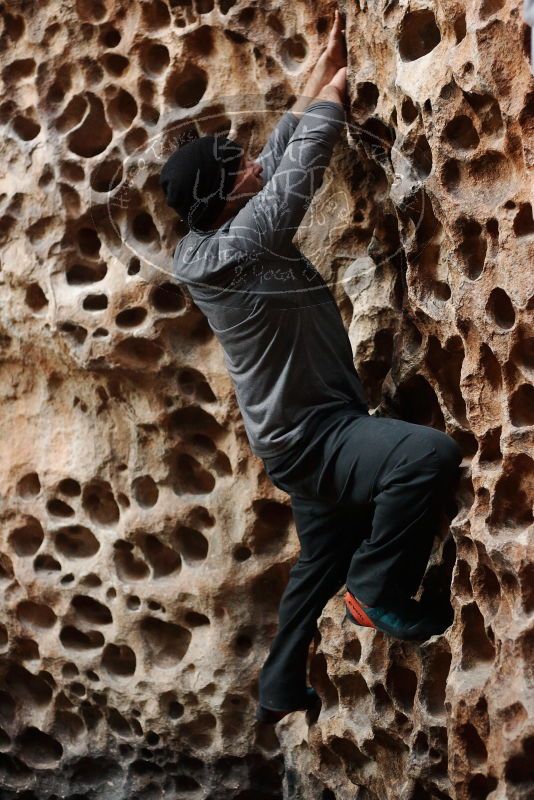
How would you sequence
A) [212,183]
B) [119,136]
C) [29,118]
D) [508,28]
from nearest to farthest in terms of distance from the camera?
1. [508,28]
2. [212,183]
3. [119,136]
4. [29,118]

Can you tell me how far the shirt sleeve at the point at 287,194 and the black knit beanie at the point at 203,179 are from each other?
0.09 metres

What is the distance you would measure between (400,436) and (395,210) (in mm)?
641

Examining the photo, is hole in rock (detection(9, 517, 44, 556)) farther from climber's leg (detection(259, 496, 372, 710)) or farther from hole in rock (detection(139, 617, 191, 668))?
climber's leg (detection(259, 496, 372, 710))

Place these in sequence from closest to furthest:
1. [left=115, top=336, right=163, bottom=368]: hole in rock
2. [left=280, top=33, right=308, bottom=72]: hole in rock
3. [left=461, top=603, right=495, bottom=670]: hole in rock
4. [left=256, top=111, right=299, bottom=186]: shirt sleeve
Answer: [left=461, top=603, right=495, bottom=670]: hole in rock
[left=256, top=111, right=299, bottom=186]: shirt sleeve
[left=280, top=33, right=308, bottom=72]: hole in rock
[left=115, top=336, right=163, bottom=368]: hole in rock

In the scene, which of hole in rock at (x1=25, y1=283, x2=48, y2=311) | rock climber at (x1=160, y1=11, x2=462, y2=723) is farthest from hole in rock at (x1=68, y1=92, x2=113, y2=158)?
rock climber at (x1=160, y1=11, x2=462, y2=723)

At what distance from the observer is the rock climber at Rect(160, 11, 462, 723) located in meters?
2.55

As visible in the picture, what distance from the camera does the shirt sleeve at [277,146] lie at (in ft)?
9.21

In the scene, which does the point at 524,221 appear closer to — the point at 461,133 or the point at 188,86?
the point at 461,133

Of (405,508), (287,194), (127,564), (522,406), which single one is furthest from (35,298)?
(522,406)

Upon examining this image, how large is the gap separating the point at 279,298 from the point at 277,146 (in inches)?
16.2

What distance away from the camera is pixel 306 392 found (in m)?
2.73

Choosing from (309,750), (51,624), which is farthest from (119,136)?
(309,750)

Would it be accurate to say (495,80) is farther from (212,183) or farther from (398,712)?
(398,712)

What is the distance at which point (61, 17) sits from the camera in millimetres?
3393
